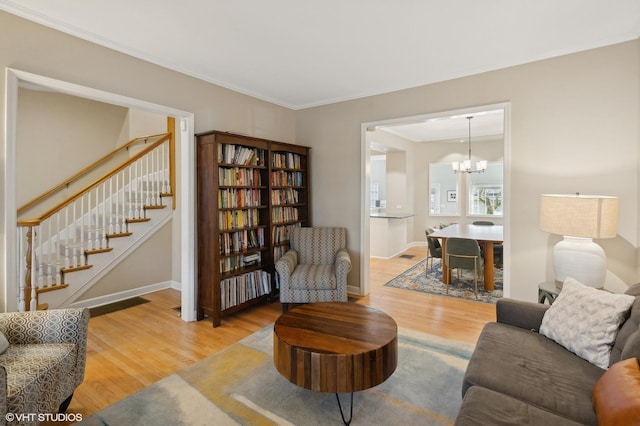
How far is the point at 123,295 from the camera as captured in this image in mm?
4285

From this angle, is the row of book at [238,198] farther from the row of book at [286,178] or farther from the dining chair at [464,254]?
the dining chair at [464,254]

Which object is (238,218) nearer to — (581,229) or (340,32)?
(340,32)

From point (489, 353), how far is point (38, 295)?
4.29 m

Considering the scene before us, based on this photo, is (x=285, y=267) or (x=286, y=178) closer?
(x=285, y=267)

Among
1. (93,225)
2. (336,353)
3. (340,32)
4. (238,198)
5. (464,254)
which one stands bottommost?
(336,353)

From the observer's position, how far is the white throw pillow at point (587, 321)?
68.4 inches

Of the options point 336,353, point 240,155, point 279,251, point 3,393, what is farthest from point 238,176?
point 3,393

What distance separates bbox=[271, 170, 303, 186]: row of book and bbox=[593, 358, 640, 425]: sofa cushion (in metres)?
3.53

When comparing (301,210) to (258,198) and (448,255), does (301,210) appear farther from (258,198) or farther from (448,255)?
(448,255)

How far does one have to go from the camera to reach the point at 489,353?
1847mm

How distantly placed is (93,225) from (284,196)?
249 cm

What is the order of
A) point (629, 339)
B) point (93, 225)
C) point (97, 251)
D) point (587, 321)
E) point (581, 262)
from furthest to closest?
point (93, 225) → point (97, 251) → point (581, 262) → point (587, 321) → point (629, 339)

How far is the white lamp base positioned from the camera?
2.49m

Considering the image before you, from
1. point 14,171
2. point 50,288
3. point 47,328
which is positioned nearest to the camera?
point 47,328
